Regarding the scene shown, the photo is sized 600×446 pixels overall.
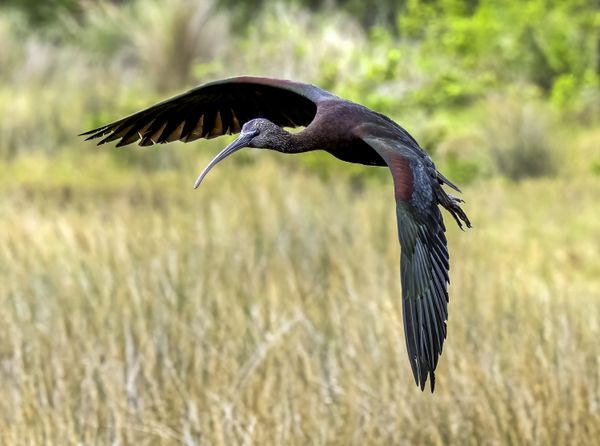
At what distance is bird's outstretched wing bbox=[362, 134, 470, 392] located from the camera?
195 centimetres

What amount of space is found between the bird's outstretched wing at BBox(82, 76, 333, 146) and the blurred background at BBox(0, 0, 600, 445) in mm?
1015

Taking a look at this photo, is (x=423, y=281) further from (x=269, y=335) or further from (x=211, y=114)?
(x=269, y=335)

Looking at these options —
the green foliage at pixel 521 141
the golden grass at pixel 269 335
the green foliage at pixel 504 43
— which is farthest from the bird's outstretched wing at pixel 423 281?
the green foliage at pixel 521 141

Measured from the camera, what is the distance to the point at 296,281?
5.12 m

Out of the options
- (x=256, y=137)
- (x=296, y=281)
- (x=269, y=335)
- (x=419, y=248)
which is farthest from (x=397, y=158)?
(x=296, y=281)

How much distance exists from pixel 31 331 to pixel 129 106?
667 cm

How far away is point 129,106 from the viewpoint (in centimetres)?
1085

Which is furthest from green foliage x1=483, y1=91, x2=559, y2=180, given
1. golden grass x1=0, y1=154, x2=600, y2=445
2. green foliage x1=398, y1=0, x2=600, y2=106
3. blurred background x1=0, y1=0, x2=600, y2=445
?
golden grass x1=0, y1=154, x2=600, y2=445

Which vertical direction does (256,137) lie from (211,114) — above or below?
below

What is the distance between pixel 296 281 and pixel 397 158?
3169mm

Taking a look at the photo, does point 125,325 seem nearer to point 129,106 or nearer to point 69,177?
point 69,177

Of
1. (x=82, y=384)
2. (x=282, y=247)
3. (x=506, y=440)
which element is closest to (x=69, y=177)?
(x=282, y=247)

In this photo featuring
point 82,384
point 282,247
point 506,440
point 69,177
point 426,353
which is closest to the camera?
point 426,353

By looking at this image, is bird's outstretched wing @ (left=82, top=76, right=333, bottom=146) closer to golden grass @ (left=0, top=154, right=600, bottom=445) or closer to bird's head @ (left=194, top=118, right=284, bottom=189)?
bird's head @ (left=194, top=118, right=284, bottom=189)
